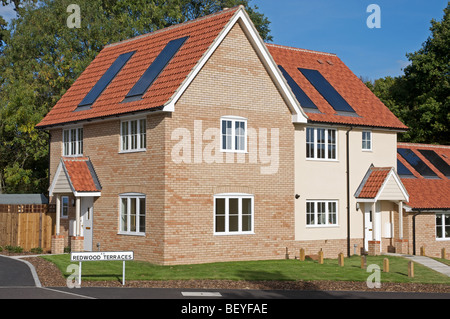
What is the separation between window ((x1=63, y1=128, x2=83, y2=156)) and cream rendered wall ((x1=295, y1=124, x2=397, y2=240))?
10361 millimetres

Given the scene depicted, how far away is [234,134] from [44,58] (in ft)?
77.8

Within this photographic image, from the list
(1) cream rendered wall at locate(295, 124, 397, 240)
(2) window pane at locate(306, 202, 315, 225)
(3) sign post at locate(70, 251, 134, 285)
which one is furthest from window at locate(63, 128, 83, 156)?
(3) sign post at locate(70, 251, 134, 285)

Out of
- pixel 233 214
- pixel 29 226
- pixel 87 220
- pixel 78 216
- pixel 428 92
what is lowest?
pixel 29 226

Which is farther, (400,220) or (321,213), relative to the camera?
(400,220)

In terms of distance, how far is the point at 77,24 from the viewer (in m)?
47.2

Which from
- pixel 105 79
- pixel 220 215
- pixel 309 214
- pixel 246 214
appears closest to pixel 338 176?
pixel 309 214

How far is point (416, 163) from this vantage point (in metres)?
39.8

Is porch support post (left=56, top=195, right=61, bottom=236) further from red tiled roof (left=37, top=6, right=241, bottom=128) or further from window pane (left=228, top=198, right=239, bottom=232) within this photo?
window pane (left=228, top=198, right=239, bottom=232)

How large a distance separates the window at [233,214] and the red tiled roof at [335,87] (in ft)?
20.3

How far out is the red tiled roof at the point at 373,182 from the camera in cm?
3369

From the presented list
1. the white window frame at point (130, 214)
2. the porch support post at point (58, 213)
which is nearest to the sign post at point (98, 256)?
the white window frame at point (130, 214)

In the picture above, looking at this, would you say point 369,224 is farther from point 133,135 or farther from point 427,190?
point 133,135

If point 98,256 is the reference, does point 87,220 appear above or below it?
above

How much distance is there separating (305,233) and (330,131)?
5.30 metres
